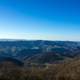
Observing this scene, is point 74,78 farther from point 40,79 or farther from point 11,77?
point 11,77

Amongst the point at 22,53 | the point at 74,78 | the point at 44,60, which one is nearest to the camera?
the point at 74,78

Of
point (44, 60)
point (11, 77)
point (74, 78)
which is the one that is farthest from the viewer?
point (44, 60)

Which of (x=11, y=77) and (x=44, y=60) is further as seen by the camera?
(x=44, y=60)

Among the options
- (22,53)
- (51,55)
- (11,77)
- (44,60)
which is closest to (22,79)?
(11,77)

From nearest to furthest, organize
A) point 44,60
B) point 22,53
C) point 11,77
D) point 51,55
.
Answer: point 11,77 → point 44,60 → point 51,55 → point 22,53

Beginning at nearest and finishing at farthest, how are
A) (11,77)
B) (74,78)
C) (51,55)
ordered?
1. (74,78)
2. (11,77)
3. (51,55)

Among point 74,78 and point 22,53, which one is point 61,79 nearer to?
point 74,78

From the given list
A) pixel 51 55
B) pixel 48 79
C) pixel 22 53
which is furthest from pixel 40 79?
pixel 22 53

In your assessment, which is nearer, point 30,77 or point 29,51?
point 30,77

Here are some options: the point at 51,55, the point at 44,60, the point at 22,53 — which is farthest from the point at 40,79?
the point at 22,53
